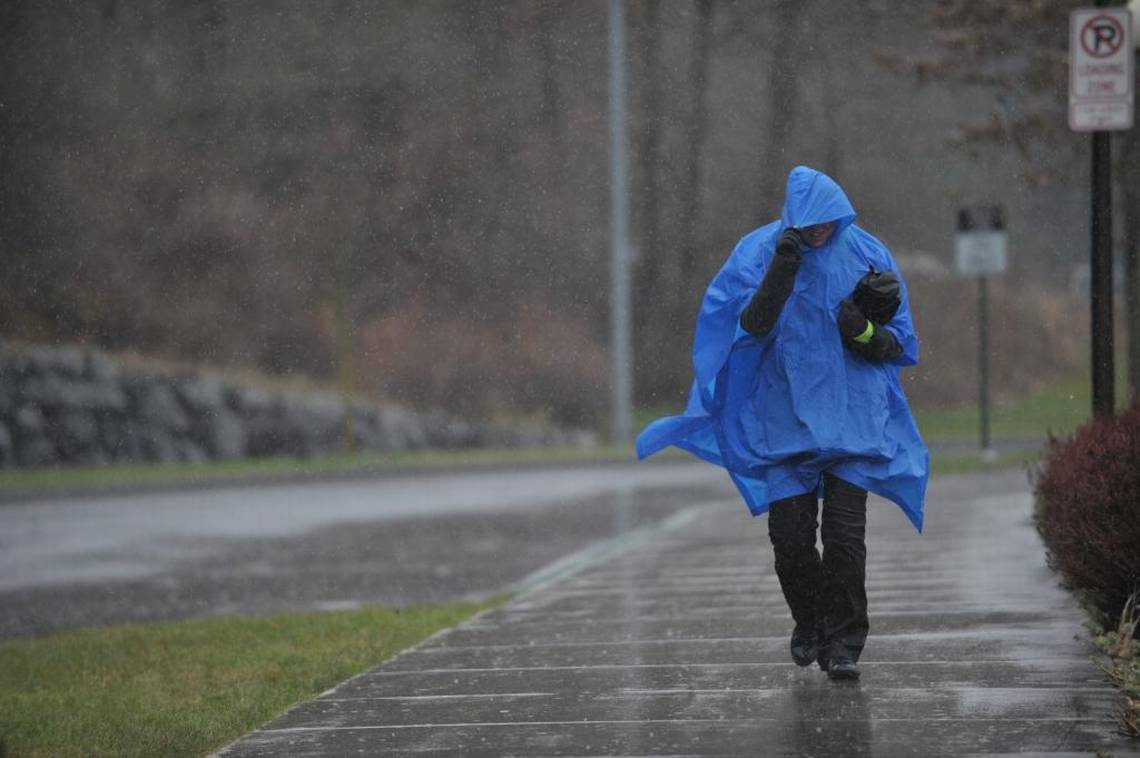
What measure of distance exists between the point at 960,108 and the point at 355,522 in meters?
22.9

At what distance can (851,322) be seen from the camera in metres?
6.60

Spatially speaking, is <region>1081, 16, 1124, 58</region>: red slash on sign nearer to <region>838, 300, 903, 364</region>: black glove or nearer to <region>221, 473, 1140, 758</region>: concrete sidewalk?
<region>221, 473, 1140, 758</region>: concrete sidewalk

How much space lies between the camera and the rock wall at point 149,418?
26.9m

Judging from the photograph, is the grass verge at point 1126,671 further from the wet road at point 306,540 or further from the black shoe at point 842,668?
the wet road at point 306,540

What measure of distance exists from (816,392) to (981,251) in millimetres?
14904

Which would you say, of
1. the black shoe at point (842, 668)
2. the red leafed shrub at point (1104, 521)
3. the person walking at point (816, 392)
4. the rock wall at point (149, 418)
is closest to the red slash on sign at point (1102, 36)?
the red leafed shrub at point (1104, 521)

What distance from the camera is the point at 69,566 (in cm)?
1452

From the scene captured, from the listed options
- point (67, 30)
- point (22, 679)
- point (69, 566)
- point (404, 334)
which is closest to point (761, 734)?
point (22, 679)

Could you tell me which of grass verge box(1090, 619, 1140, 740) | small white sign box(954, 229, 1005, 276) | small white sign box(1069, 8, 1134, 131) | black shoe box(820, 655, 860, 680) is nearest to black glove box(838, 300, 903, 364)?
black shoe box(820, 655, 860, 680)

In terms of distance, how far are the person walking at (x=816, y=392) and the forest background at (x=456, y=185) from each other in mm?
23685

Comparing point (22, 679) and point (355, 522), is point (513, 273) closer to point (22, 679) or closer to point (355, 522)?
point (355, 522)

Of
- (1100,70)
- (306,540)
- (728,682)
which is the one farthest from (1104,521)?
(306,540)

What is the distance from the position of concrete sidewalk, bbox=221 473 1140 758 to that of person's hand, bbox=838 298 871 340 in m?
1.23

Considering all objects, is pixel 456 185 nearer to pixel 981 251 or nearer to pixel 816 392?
pixel 981 251
